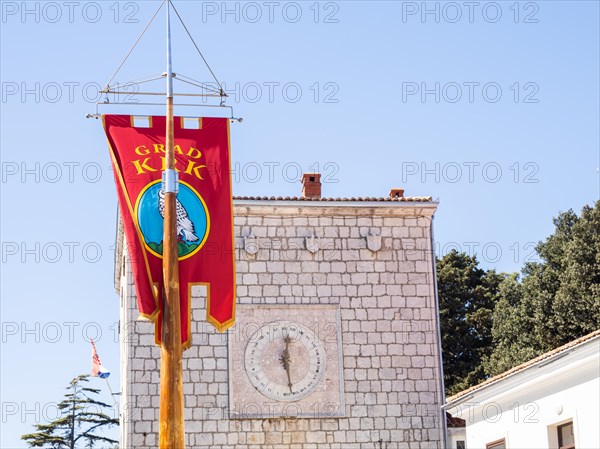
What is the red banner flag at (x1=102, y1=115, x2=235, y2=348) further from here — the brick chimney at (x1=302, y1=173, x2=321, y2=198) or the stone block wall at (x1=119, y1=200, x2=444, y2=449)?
the brick chimney at (x1=302, y1=173, x2=321, y2=198)

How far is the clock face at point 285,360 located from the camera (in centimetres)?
2208

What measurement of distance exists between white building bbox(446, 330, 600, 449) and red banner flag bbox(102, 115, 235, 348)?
4.96 meters

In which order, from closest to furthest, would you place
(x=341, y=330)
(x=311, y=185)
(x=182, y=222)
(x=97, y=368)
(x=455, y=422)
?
(x=182, y=222) → (x=341, y=330) → (x=455, y=422) → (x=311, y=185) → (x=97, y=368)

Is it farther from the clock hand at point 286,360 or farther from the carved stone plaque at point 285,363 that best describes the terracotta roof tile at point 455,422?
the clock hand at point 286,360

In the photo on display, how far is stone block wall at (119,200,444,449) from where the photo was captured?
2180cm

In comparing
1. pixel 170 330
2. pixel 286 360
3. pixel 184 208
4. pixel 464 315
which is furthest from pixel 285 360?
pixel 464 315

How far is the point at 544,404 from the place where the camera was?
698 inches

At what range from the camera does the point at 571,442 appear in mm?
17172

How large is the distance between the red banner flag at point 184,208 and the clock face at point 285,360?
6.45 metres

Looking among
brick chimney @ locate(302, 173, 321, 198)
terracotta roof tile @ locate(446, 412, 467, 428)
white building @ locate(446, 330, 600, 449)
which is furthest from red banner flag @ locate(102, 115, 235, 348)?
terracotta roof tile @ locate(446, 412, 467, 428)

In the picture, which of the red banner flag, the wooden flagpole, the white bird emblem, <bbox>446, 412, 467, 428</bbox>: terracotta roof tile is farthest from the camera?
<bbox>446, 412, 467, 428</bbox>: terracotta roof tile

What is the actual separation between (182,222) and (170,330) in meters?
2.06

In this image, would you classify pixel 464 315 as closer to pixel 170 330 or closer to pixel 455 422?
pixel 455 422

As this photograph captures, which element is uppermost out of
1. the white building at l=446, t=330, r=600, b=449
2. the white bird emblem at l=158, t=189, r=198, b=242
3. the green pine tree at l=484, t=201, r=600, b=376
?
the green pine tree at l=484, t=201, r=600, b=376
